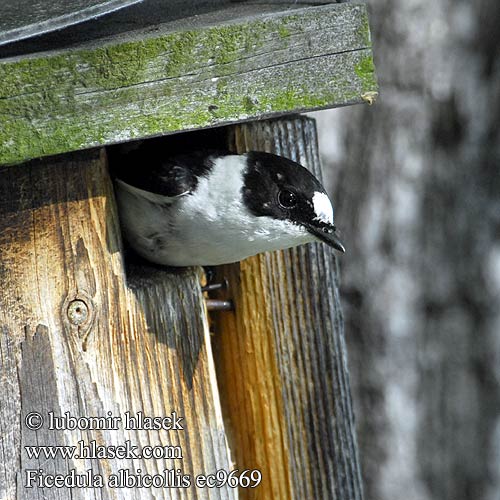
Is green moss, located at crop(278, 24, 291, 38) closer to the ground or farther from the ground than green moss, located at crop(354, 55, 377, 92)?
farther from the ground

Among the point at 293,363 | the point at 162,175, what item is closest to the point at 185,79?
the point at 162,175

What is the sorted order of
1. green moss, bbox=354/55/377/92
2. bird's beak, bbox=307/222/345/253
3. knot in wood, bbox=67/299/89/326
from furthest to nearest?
bird's beak, bbox=307/222/345/253, knot in wood, bbox=67/299/89/326, green moss, bbox=354/55/377/92

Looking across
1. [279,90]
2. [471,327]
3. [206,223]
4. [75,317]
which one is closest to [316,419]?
[206,223]

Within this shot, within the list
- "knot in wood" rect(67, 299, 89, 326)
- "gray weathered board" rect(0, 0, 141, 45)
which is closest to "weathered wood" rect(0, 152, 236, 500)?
"knot in wood" rect(67, 299, 89, 326)

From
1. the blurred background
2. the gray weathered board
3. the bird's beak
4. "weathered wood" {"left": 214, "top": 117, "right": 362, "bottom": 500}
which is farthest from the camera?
the blurred background

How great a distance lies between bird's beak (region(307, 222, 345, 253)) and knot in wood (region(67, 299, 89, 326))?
20.3 inches

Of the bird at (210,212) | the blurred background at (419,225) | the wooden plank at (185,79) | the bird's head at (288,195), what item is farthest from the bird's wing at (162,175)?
the blurred background at (419,225)

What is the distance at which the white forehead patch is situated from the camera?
2.01m

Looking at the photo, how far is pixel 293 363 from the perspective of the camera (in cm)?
210

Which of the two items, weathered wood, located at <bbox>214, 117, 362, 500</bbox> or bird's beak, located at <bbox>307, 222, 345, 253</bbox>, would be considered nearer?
bird's beak, located at <bbox>307, 222, 345, 253</bbox>

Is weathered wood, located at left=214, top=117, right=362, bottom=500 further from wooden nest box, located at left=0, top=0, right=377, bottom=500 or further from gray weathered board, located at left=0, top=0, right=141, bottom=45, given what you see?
gray weathered board, located at left=0, top=0, right=141, bottom=45

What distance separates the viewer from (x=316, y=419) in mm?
2117

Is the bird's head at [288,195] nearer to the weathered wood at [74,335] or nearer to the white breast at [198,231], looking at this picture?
the white breast at [198,231]

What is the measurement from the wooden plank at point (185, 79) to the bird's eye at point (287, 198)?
41 centimetres
